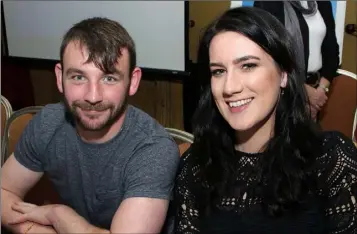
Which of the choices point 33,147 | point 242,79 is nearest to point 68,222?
point 33,147

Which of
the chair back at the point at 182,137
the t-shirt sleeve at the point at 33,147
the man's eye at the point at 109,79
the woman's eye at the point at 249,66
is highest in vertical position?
the woman's eye at the point at 249,66

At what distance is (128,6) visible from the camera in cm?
254

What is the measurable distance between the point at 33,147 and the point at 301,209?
0.79m

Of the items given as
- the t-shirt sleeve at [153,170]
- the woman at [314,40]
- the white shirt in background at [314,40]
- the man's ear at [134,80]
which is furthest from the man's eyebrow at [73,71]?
the white shirt in background at [314,40]

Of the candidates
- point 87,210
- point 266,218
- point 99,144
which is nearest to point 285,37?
point 266,218

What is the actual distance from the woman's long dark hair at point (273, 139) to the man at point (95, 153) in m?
0.12

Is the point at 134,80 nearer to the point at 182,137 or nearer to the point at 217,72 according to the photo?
the point at 217,72

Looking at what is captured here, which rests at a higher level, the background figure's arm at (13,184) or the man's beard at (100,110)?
the man's beard at (100,110)

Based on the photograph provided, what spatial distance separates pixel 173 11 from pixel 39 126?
1400 mm

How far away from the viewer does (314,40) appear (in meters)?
2.11

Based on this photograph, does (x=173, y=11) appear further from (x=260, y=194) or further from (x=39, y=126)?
(x=260, y=194)

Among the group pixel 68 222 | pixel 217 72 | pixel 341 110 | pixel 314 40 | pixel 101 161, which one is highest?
pixel 217 72

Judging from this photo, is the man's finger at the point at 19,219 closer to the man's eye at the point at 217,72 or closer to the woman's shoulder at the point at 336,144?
the man's eye at the point at 217,72

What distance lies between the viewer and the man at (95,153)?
1.08 m
